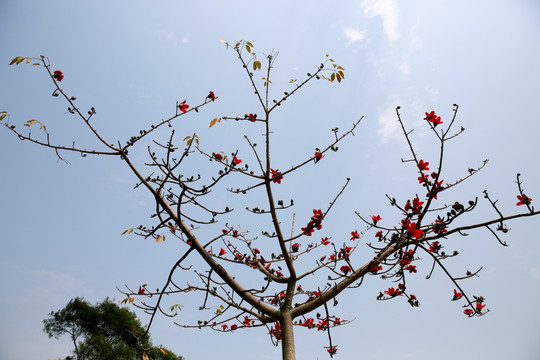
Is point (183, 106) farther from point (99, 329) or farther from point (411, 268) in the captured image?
point (99, 329)

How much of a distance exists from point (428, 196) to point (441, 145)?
44 centimetres

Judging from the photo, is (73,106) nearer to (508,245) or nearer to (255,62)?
(255,62)

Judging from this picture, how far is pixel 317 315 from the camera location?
10.8 feet

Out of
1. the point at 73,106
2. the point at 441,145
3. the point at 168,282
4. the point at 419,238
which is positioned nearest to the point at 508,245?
the point at 419,238

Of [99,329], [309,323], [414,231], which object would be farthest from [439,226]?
[99,329]

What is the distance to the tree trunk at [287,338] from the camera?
2.26 meters

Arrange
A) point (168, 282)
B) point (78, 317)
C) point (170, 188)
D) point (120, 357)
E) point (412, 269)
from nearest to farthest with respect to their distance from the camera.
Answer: point (168, 282), point (170, 188), point (412, 269), point (120, 357), point (78, 317)

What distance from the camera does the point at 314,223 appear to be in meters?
2.79

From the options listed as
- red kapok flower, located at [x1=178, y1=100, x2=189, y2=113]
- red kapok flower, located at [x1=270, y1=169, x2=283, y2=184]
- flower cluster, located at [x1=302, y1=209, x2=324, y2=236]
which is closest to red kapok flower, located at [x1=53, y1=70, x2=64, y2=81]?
red kapok flower, located at [x1=178, y1=100, x2=189, y2=113]

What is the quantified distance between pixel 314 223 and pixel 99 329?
59.8ft

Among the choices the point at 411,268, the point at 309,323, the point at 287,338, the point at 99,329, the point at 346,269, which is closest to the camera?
the point at 287,338

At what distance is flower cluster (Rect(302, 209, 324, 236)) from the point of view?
2.76 m

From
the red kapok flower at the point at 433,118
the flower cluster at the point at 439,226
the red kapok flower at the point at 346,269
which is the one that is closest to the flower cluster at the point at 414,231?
the flower cluster at the point at 439,226

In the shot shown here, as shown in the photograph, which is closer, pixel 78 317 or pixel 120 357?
pixel 120 357
